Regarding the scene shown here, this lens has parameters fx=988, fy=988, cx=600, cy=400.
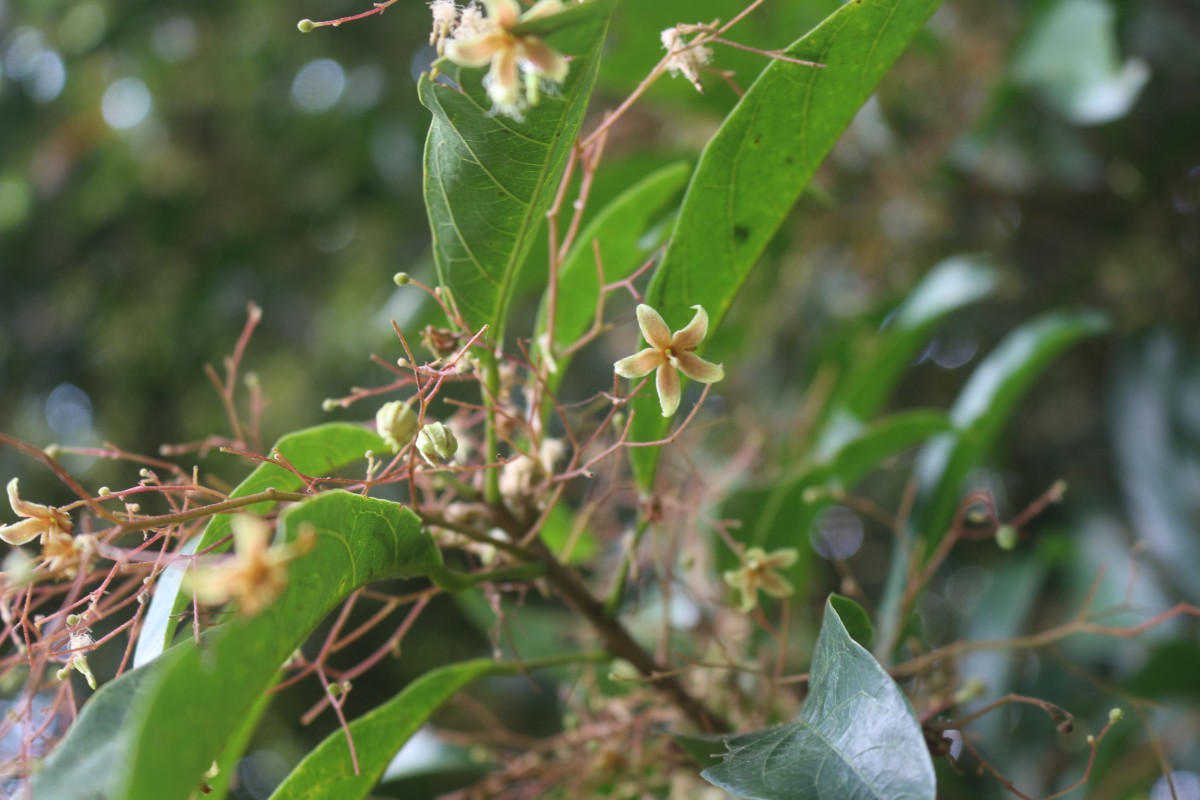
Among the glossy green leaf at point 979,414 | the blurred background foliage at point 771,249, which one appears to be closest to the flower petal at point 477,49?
the blurred background foliage at point 771,249

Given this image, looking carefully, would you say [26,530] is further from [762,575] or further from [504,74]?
[762,575]

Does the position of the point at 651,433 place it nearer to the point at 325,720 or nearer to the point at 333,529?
the point at 333,529

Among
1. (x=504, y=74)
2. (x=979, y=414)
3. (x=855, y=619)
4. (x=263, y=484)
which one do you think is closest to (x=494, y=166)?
(x=504, y=74)

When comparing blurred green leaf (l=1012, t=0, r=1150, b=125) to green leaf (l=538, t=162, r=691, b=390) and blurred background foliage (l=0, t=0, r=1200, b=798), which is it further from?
green leaf (l=538, t=162, r=691, b=390)

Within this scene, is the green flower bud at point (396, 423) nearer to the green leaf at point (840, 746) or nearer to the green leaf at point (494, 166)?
the green leaf at point (494, 166)

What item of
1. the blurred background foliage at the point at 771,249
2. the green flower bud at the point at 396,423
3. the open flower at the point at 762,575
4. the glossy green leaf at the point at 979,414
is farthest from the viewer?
the blurred background foliage at the point at 771,249

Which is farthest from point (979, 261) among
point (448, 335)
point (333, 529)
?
point (333, 529)
